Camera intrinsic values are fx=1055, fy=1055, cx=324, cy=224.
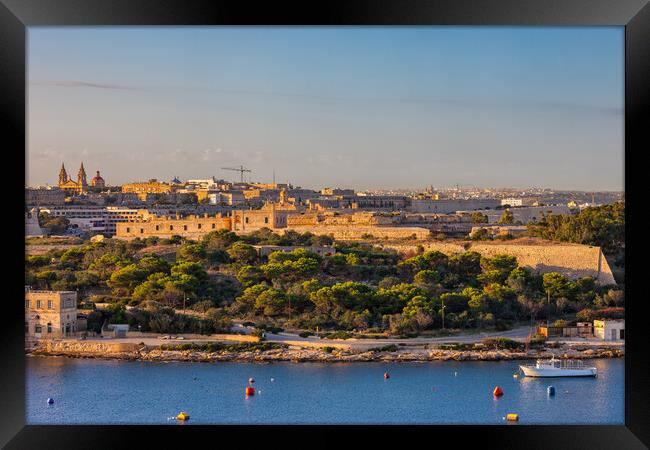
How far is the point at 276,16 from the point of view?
278cm

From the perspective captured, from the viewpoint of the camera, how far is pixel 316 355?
822cm

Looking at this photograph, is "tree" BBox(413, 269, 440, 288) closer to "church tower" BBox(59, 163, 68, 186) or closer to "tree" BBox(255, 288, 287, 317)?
"tree" BBox(255, 288, 287, 317)

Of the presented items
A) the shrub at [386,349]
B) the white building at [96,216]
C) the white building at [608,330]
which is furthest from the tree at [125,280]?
the white building at [96,216]

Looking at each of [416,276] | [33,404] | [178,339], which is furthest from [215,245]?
[33,404]

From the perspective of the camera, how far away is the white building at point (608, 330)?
29.4 feet

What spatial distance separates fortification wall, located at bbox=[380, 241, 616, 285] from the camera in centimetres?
1138

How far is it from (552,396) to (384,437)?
4.43 m

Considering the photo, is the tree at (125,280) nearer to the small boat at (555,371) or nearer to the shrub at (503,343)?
the shrub at (503,343)

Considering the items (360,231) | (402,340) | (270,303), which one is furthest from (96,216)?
(402,340)

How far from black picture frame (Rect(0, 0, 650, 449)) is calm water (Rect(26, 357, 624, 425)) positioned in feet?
10.00

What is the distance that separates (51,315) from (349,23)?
21.6ft

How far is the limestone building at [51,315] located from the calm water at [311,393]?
0.55 m

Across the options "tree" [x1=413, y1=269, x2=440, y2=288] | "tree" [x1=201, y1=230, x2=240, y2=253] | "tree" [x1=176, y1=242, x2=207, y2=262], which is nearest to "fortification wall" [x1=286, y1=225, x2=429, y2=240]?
"tree" [x1=201, y1=230, x2=240, y2=253]
